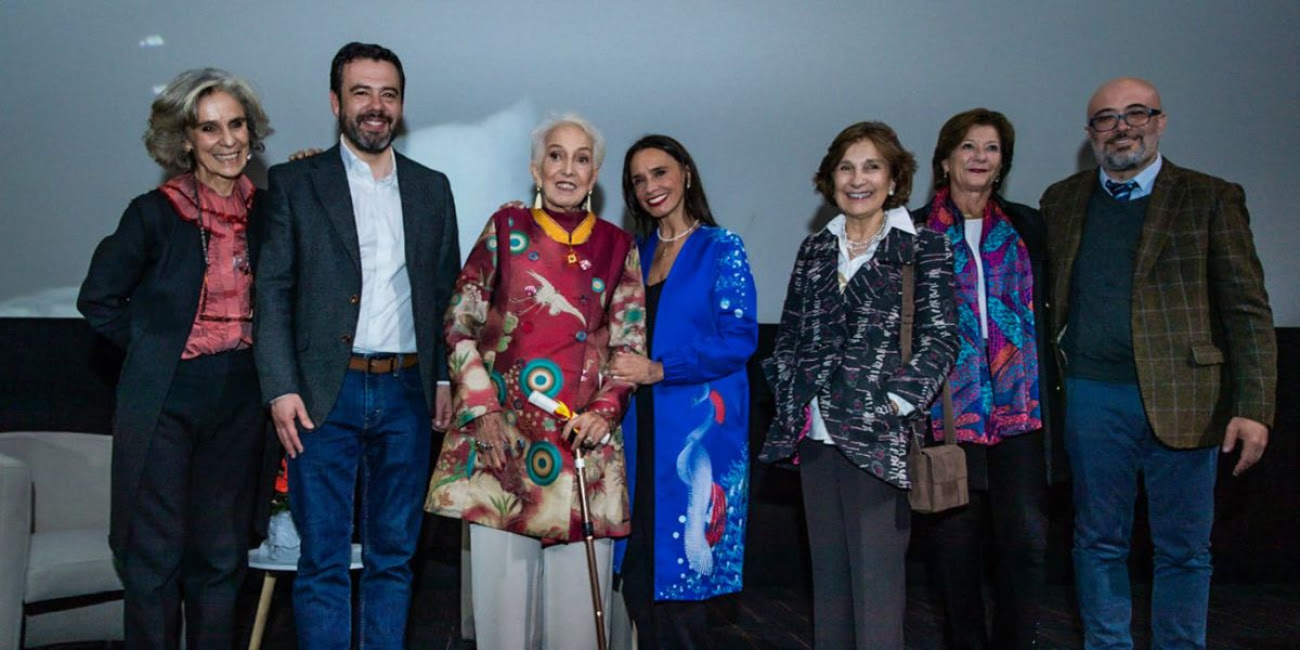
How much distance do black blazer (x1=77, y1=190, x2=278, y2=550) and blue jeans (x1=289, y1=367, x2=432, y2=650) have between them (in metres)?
0.37

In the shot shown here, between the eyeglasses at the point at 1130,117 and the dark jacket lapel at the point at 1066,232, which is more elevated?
the eyeglasses at the point at 1130,117

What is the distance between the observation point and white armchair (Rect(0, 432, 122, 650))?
2.85m

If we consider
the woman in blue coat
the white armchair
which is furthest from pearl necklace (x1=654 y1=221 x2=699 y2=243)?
the white armchair

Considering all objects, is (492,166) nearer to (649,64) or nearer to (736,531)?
(649,64)

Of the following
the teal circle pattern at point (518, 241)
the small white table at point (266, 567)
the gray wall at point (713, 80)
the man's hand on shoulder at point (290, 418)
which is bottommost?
the small white table at point (266, 567)

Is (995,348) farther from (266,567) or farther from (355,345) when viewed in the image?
(266,567)

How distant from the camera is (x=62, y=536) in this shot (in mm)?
3225

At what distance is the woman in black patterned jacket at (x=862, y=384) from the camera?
7.78 feet

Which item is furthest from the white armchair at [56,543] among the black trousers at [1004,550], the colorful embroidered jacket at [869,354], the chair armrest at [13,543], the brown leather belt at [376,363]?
the black trousers at [1004,550]

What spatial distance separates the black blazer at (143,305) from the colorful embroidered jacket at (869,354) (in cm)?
135

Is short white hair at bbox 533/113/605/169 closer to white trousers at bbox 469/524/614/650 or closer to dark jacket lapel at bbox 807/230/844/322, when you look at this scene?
dark jacket lapel at bbox 807/230/844/322

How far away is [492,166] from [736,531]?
6.76 ft

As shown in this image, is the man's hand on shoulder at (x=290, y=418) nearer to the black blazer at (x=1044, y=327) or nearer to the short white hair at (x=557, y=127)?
the short white hair at (x=557, y=127)

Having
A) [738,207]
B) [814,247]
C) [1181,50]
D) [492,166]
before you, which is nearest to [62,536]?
[492,166]
